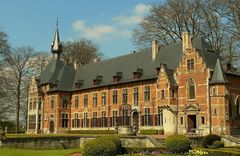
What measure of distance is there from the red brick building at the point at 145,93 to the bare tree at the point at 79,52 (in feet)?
19.5

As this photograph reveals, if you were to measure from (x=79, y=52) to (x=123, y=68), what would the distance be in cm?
1701

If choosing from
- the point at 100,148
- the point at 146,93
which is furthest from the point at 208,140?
the point at 146,93

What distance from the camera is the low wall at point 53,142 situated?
25.5 meters

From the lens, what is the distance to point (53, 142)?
26.6m

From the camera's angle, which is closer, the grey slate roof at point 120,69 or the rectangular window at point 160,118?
the rectangular window at point 160,118

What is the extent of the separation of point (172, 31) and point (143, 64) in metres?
6.30

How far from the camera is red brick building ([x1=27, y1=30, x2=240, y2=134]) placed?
3112 cm

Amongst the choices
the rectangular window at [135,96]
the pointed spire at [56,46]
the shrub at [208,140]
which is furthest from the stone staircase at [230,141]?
the pointed spire at [56,46]

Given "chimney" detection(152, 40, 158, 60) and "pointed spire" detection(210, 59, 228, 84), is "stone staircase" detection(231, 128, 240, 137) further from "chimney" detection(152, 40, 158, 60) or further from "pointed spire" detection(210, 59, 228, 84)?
"chimney" detection(152, 40, 158, 60)

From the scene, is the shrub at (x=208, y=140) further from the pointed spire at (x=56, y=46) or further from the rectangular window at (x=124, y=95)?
the pointed spire at (x=56, y=46)

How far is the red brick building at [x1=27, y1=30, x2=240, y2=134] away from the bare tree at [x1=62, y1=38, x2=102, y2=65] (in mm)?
5948

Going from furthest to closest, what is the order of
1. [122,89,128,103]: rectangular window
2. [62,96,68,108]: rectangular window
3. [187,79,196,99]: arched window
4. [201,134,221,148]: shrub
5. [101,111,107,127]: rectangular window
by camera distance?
Answer: [62,96,68,108]: rectangular window, [101,111,107,127]: rectangular window, [122,89,128,103]: rectangular window, [187,79,196,99]: arched window, [201,134,221,148]: shrub

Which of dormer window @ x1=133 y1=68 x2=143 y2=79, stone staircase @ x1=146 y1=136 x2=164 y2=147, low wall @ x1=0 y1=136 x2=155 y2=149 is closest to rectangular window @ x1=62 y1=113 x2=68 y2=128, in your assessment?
dormer window @ x1=133 y1=68 x2=143 y2=79

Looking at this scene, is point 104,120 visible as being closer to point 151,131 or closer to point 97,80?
point 97,80
